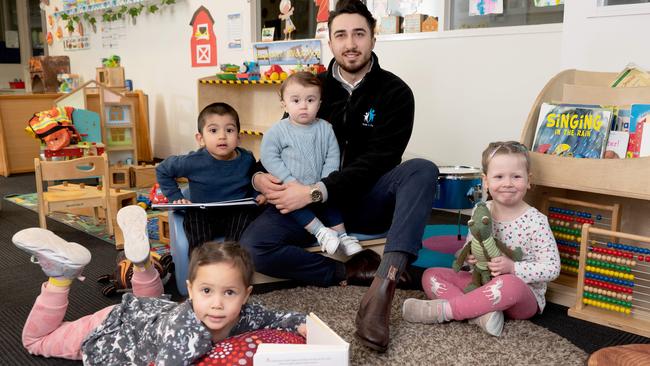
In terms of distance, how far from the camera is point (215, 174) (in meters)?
2.29

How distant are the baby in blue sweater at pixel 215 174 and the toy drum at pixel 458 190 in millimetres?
896

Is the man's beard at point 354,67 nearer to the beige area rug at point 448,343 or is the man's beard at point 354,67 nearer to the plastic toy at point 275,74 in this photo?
the beige area rug at point 448,343

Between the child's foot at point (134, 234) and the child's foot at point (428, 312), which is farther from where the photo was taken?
the child's foot at point (428, 312)

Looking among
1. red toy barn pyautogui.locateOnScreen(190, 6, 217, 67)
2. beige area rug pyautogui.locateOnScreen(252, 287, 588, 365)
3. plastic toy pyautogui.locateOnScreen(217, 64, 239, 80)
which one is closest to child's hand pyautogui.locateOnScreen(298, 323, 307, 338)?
beige area rug pyautogui.locateOnScreen(252, 287, 588, 365)

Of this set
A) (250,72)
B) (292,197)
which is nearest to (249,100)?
(250,72)

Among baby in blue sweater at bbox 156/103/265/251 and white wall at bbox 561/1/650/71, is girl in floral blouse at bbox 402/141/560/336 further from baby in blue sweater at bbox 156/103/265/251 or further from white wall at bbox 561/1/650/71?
baby in blue sweater at bbox 156/103/265/251

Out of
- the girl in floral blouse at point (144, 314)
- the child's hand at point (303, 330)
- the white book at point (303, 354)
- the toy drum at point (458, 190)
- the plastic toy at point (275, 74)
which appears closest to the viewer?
the white book at point (303, 354)

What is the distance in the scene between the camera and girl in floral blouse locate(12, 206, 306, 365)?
138cm

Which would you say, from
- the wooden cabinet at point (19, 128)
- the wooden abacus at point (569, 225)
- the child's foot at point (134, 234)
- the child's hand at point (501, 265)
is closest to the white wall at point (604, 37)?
the wooden abacus at point (569, 225)

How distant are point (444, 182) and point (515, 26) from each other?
45.9 inches

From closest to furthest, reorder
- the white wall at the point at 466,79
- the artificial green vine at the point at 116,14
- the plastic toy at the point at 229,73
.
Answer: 1. the white wall at the point at 466,79
2. the plastic toy at the point at 229,73
3. the artificial green vine at the point at 116,14

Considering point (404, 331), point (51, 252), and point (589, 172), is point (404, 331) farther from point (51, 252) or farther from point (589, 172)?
point (51, 252)

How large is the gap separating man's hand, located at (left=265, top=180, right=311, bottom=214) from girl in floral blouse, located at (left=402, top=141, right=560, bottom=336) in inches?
21.1

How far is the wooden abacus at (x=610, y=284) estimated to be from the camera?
199 cm
